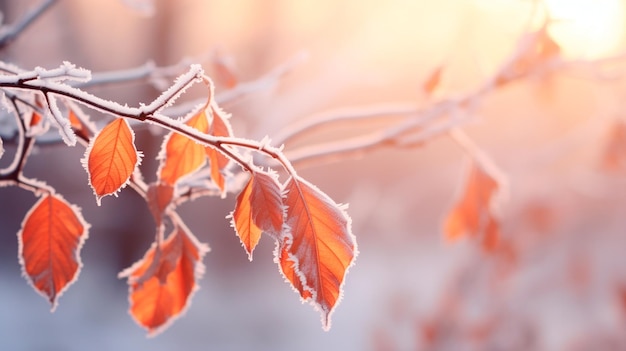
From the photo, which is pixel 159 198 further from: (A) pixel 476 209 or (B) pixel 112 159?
(A) pixel 476 209

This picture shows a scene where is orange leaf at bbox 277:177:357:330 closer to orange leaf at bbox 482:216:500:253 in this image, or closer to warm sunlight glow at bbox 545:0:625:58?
orange leaf at bbox 482:216:500:253

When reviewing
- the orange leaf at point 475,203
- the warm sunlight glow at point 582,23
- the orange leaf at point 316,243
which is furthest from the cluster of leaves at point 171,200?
the warm sunlight glow at point 582,23

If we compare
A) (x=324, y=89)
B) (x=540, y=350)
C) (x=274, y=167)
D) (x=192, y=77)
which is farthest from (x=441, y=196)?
(x=192, y=77)

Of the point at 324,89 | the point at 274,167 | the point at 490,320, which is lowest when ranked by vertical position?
the point at 274,167

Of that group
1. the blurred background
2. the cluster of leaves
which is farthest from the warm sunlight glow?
the cluster of leaves

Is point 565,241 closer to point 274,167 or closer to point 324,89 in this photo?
point 324,89

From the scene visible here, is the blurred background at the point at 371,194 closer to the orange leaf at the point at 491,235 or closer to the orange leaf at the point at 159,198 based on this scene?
the orange leaf at the point at 491,235
